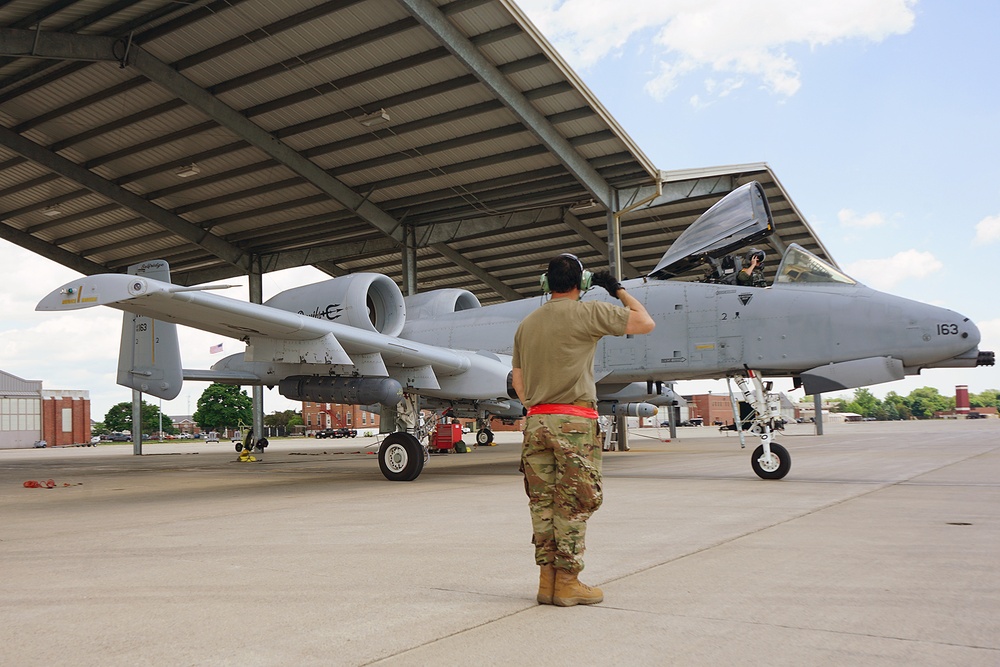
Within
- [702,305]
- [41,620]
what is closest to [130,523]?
[41,620]

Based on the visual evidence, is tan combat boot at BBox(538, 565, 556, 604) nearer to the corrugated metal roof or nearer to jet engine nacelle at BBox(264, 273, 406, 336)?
jet engine nacelle at BBox(264, 273, 406, 336)

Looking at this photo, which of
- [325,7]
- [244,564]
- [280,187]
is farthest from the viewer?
[280,187]

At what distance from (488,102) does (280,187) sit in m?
8.19

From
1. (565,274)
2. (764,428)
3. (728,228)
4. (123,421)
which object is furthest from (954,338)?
(123,421)

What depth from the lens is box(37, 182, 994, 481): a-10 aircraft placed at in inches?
344

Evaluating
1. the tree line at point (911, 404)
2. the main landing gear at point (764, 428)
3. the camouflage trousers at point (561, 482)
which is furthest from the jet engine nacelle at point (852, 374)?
the tree line at point (911, 404)

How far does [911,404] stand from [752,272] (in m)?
135

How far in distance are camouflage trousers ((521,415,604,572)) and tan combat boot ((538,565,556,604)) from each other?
3 centimetres

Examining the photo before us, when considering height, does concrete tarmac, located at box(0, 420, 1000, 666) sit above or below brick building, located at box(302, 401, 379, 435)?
above

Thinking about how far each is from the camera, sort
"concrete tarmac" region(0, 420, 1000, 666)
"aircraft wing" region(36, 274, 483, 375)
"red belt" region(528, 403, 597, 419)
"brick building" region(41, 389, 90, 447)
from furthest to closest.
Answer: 1. "brick building" region(41, 389, 90, 447)
2. "aircraft wing" region(36, 274, 483, 375)
3. "red belt" region(528, 403, 597, 419)
4. "concrete tarmac" region(0, 420, 1000, 666)

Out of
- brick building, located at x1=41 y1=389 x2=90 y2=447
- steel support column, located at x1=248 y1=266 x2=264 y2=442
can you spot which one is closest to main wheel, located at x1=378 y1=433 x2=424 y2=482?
steel support column, located at x1=248 y1=266 x2=264 y2=442

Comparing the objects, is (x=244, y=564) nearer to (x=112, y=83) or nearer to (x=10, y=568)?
(x=10, y=568)

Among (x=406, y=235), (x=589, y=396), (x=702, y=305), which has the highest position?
(x=406, y=235)

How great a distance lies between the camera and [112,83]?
18234 millimetres
